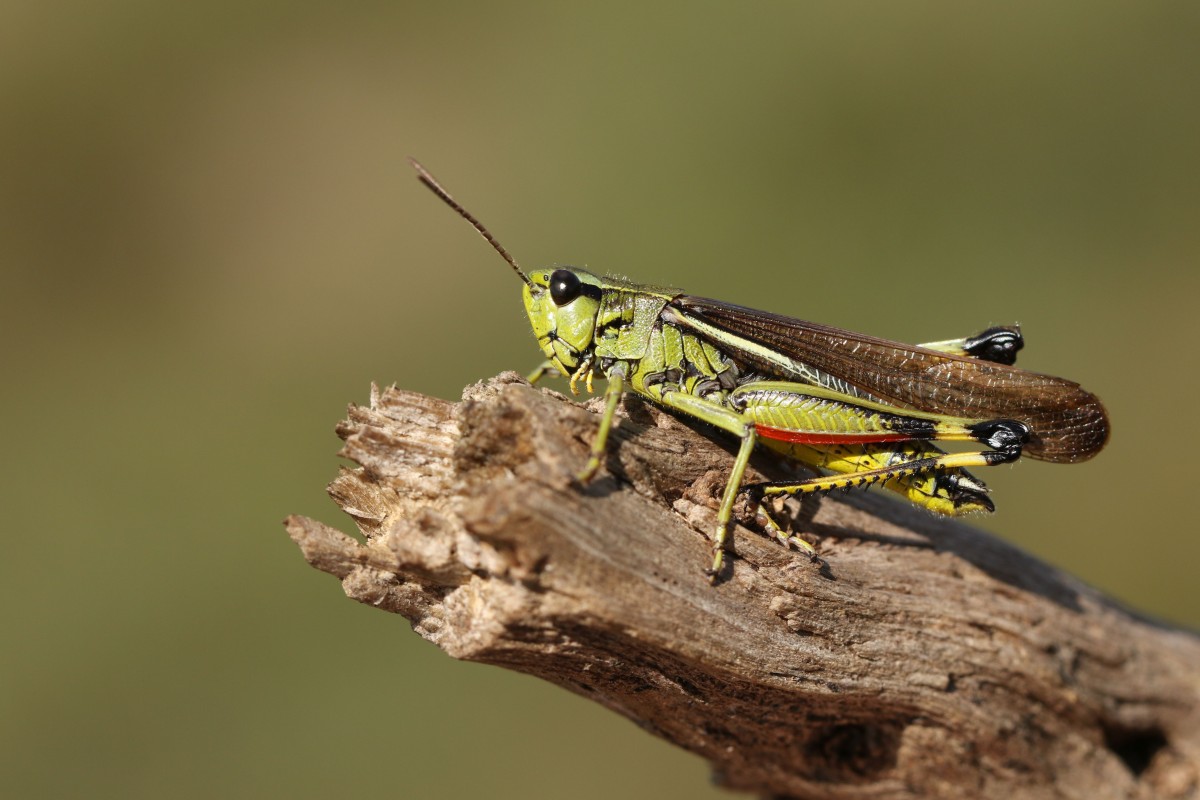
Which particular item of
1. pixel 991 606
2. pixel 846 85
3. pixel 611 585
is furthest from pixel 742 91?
pixel 611 585

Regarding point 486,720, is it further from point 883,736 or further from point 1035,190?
point 1035,190

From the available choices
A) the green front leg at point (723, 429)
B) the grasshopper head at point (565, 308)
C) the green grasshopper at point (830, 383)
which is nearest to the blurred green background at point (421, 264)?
the grasshopper head at point (565, 308)

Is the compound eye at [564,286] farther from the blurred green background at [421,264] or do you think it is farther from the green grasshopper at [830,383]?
the blurred green background at [421,264]

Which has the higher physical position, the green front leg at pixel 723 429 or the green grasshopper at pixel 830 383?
the green grasshopper at pixel 830 383

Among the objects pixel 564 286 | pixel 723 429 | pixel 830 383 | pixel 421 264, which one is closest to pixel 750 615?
pixel 723 429

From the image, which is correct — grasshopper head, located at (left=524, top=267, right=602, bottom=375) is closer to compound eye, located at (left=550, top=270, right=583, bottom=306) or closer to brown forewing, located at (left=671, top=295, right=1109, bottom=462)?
compound eye, located at (left=550, top=270, right=583, bottom=306)

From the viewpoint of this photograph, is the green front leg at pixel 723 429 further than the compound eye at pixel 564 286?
No

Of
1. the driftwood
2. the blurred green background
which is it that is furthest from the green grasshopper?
the blurred green background
